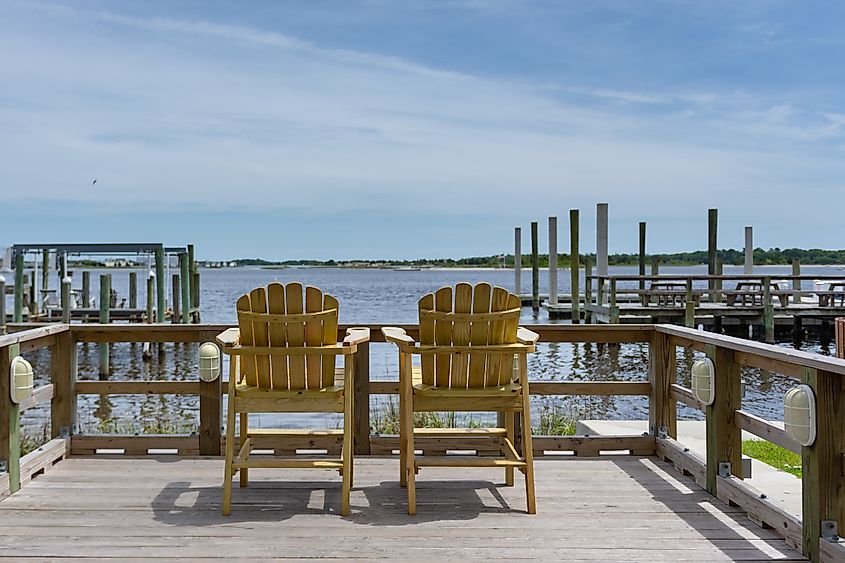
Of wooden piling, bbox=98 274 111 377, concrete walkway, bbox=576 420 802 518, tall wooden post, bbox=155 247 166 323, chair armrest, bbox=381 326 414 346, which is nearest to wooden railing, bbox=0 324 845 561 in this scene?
concrete walkway, bbox=576 420 802 518

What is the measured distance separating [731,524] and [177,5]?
39.1 feet

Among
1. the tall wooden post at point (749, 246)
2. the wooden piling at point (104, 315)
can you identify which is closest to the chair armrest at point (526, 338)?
the wooden piling at point (104, 315)

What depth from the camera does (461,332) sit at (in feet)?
12.2

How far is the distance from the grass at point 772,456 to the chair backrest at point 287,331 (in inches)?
145

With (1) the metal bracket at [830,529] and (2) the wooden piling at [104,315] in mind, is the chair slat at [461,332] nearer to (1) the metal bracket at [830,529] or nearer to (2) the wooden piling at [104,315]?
(1) the metal bracket at [830,529]

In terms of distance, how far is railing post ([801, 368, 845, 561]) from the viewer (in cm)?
284

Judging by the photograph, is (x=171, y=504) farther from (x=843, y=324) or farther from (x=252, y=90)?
(x=252, y=90)

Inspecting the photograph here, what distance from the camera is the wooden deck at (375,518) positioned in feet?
10.0

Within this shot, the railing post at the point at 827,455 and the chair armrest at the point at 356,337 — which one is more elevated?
the chair armrest at the point at 356,337

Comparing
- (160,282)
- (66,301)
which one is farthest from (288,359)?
(160,282)

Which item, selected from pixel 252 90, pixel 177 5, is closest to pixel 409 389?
pixel 177 5

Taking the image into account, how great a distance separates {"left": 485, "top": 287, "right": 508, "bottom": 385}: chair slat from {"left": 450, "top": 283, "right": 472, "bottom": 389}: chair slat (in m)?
0.10

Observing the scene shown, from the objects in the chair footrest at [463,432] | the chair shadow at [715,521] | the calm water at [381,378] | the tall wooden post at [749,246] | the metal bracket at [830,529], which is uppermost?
the tall wooden post at [749,246]

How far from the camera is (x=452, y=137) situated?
23.1 meters
